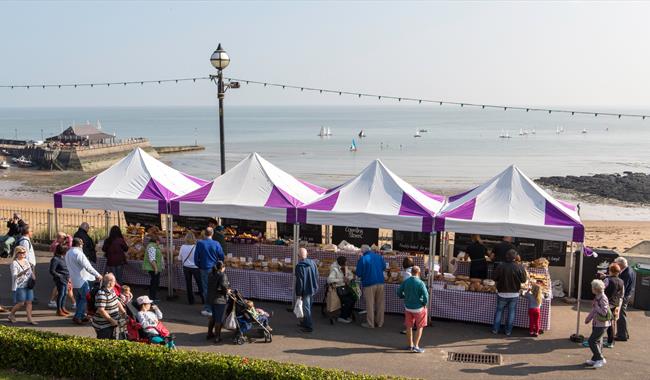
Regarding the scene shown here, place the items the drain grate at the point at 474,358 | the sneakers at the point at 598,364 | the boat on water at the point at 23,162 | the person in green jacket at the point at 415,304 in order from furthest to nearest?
1. the boat on water at the point at 23,162
2. the person in green jacket at the point at 415,304
3. the drain grate at the point at 474,358
4. the sneakers at the point at 598,364

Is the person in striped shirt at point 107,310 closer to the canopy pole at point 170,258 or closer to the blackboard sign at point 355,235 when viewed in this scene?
the canopy pole at point 170,258

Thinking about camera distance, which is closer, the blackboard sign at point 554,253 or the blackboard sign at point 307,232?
the blackboard sign at point 554,253

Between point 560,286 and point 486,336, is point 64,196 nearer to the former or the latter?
point 486,336

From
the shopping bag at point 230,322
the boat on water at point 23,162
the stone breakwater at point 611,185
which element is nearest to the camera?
the shopping bag at point 230,322

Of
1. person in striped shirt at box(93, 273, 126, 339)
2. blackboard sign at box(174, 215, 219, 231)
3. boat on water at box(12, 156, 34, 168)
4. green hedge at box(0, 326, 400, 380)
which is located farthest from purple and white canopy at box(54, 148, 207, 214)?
boat on water at box(12, 156, 34, 168)

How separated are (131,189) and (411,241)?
19.5 ft

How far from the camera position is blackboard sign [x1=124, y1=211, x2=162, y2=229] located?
15672 millimetres

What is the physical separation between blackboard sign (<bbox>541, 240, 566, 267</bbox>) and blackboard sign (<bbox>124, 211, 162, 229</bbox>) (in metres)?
8.89

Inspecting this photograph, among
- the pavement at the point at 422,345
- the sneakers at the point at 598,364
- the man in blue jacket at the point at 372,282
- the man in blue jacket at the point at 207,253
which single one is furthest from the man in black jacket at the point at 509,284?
the man in blue jacket at the point at 207,253

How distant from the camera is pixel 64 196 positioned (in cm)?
1306

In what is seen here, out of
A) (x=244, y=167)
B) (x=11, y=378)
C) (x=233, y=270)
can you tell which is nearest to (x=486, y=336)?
(x=233, y=270)

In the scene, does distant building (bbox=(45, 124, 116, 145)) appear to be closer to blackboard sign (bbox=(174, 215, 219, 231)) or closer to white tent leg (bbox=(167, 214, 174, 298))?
blackboard sign (bbox=(174, 215, 219, 231))

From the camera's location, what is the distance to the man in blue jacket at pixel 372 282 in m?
10.8

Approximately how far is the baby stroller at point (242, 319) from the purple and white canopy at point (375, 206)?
231 cm
